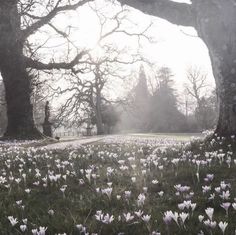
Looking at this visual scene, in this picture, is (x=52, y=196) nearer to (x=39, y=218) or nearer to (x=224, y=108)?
(x=39, y=218)

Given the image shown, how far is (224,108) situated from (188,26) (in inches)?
123

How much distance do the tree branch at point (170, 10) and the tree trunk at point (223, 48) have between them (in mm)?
1142

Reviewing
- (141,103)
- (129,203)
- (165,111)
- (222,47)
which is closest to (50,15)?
(222,47)

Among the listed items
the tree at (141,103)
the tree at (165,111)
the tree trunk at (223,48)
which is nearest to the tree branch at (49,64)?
the tree trunk at (223,48)

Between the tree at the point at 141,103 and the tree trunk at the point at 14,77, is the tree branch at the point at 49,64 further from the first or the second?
the tree at the point at 141,103

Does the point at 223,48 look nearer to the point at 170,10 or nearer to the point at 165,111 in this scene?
the point at 170,10

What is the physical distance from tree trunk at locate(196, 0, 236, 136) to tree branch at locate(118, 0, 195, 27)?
3.75 ft

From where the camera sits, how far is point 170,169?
26.8ft

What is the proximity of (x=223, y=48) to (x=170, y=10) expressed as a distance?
2.31 meters

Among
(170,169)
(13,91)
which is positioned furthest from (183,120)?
(170,169)

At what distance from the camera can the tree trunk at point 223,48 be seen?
12.3m

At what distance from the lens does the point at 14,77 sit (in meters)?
30.7

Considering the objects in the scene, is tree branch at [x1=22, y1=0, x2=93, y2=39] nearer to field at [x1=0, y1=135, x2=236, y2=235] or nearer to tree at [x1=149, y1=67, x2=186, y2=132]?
field at [x1=0, y1=135, x2=236, y2=235]

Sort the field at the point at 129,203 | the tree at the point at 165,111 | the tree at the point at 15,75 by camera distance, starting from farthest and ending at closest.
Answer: the tree at the point at 165,111 < the tree at the point at 15,75 < the field at the point at 129,203
